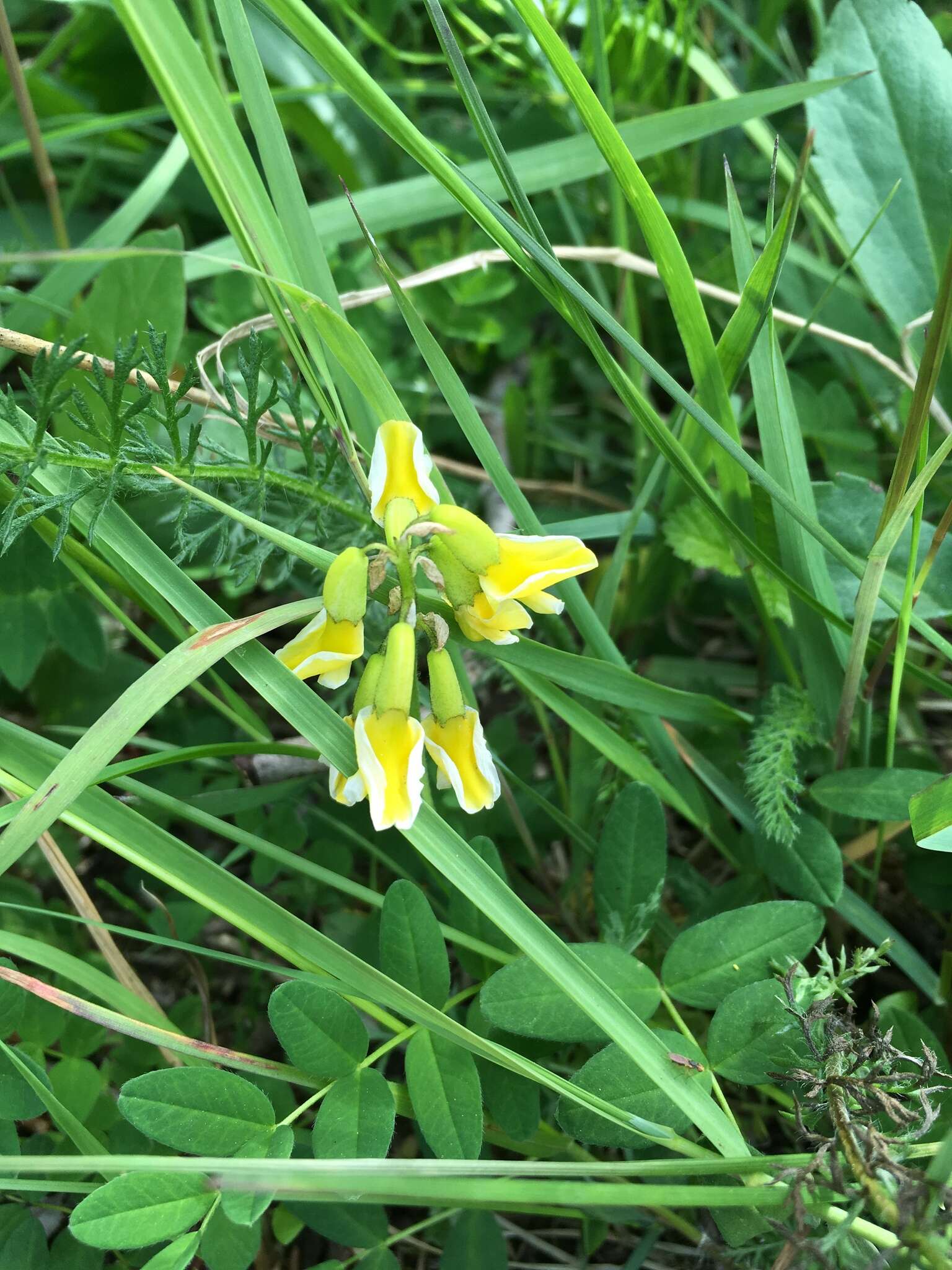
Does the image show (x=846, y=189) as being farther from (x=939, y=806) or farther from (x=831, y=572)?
(x=939, y=806)

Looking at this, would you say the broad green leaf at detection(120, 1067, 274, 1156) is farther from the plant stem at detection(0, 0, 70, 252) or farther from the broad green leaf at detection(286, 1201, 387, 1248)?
the plant stem at detection(0, 0, 70, 252)

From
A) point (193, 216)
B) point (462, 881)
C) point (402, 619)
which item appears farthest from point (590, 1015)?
point (193, 216)

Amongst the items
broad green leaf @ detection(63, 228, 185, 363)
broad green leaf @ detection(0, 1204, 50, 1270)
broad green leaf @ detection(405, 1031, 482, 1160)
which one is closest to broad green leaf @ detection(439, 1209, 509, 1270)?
broad green leaf @ detection(405, 1031, 482, 1160)

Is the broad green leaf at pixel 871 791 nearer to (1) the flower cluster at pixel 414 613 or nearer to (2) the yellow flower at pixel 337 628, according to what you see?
(1) the flower cluster at pixel 414 613

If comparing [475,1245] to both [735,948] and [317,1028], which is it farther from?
[735,948]

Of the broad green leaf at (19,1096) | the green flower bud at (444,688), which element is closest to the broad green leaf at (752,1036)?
the green flower bud at (444,688)
